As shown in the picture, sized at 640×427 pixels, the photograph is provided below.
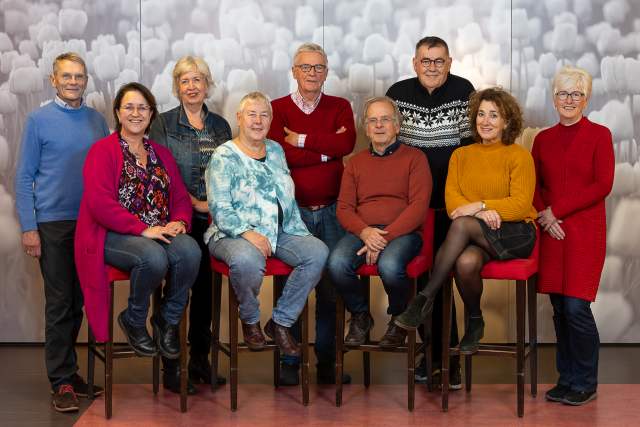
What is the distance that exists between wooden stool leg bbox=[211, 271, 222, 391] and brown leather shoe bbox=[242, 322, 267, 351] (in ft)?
0.79

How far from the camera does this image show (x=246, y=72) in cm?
588

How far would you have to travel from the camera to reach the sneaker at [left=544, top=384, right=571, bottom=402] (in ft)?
15.3

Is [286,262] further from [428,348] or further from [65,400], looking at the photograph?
[65,400]

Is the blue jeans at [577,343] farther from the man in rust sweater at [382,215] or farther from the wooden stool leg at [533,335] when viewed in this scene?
the man in rust sweater at [382,215]

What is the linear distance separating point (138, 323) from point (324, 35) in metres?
2.31

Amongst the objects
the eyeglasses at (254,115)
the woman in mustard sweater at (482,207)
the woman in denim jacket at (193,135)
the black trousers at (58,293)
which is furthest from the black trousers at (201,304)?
the woman in mustard sweater at (482,207)

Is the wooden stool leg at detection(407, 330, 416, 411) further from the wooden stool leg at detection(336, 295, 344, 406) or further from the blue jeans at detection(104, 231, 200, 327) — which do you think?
the blue jeans at detection(104, 231, 200, 327)

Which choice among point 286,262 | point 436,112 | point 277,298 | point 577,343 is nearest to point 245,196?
point 286,262

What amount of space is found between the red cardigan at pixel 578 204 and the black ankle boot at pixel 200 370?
178cm

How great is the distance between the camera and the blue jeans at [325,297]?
493 cm

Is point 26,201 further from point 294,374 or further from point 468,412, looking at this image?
point 468,412

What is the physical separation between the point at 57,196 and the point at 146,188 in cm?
44

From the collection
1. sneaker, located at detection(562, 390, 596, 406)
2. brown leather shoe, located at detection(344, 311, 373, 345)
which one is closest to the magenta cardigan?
brown leather shoe, located at detection(344, 311, 373, 345)

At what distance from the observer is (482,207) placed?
4.51m
